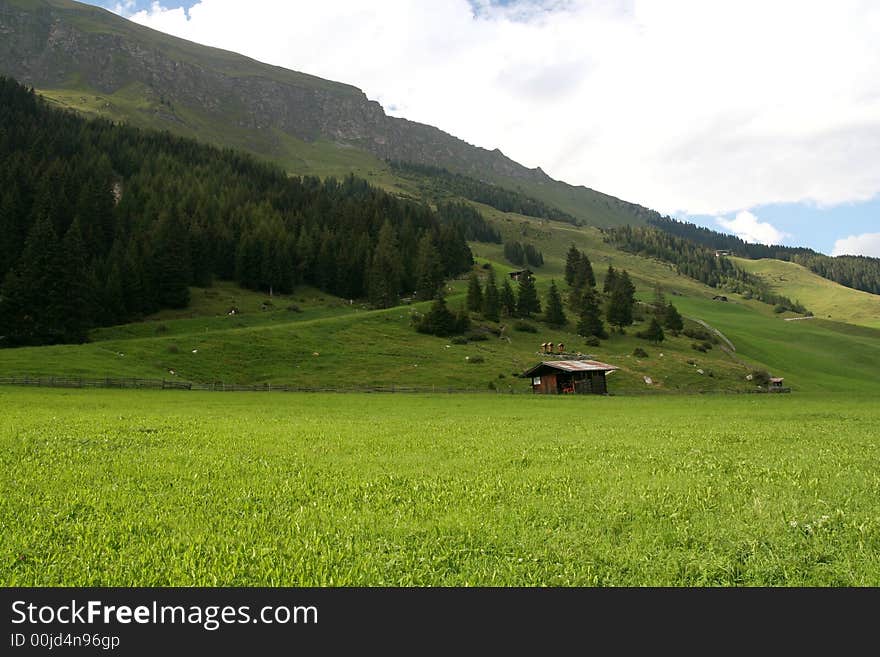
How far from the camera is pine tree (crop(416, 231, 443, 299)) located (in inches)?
4879

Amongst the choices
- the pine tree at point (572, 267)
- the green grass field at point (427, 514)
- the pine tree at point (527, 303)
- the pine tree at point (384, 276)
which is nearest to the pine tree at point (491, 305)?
the pine tree at point (527, 303)

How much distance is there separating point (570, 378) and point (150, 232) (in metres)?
97.5

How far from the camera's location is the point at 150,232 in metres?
110

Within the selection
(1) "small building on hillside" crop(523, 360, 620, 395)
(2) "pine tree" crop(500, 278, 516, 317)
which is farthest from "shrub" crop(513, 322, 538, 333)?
(1) "small building on hillside" crop(523, 360, 620, 395)

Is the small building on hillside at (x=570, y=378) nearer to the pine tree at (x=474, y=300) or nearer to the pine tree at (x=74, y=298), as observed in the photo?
the pine tree at (x=474, y=300)

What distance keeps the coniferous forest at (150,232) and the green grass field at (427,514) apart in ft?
238

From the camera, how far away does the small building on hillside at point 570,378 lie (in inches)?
2712

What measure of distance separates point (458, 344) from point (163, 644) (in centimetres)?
8502

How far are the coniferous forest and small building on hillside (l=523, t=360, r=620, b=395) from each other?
182 feet

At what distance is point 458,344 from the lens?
294ft

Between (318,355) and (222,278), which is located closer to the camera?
(318,355)

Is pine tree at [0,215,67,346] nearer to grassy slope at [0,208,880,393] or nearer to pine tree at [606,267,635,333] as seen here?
grassy slope at [0,208,880,393]

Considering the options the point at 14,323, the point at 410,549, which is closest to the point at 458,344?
the point at 14,323

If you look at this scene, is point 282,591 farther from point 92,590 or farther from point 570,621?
point 570,621
